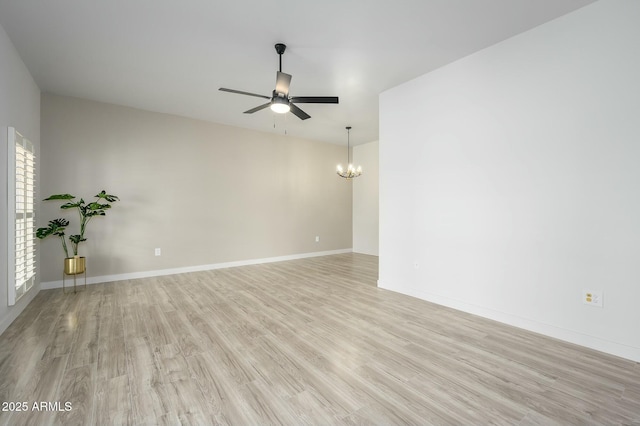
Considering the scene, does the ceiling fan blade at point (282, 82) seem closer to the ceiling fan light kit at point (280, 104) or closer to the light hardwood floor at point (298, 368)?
the ceiling fan light kit at point (280, 104)

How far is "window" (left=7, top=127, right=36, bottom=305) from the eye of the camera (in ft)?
9.56

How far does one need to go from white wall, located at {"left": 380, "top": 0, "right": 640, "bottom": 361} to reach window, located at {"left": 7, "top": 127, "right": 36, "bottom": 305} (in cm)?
447

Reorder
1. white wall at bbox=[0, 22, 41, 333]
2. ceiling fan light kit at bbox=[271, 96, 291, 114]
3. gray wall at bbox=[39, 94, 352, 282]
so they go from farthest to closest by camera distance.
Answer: gray wall at bbox=[39, 94, 352, 282], ceiling fan light kit at bbox=[271, 96, 291, 114], white wall at bbox=[0, 22, 41, 333]

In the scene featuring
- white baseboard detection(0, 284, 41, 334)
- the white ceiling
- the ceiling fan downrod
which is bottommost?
white baseboard detection(0, 284, 41, 334)

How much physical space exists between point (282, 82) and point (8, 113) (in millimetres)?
2826

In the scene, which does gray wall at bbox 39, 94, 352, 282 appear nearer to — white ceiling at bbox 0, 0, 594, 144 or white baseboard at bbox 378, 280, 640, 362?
white ceiling at bbox 0, 0, 594, 144

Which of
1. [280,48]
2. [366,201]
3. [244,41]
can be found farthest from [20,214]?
[366,201]

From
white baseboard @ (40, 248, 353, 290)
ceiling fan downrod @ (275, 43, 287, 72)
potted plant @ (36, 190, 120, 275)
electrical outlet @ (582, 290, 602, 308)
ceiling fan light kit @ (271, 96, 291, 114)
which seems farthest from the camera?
white baseboard @ (40, 248, 353, 290)

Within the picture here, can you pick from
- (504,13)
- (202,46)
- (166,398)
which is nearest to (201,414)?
(166,398)

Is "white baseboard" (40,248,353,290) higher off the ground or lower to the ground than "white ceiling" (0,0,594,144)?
lower

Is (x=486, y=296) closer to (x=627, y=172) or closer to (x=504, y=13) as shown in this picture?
(x=627, y=172)

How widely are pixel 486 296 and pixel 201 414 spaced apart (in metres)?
2.95

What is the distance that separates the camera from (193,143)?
218 inches

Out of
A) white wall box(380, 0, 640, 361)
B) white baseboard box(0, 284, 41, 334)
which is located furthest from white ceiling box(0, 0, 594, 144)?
white baseboard box(0, 284, 41, 334)
